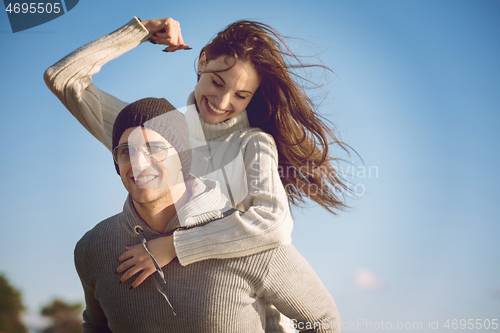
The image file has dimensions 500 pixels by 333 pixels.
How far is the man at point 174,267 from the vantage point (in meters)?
1.89

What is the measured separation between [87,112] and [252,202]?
1.37 metres

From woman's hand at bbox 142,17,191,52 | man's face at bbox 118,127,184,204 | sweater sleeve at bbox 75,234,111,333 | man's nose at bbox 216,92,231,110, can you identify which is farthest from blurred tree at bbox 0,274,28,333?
woman's hand at bbox 142,17,191,52

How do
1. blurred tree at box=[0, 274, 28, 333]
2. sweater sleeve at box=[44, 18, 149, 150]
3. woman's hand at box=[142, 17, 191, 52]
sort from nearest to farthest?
sweater sleeve at box=[44, 18, 149, 150] < woman's hand at box=[142, 17, 191, 52] < blurred tree at box=[0, 274, 28, 333]

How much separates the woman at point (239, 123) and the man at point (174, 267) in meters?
0.10

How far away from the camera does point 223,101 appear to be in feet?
8.38

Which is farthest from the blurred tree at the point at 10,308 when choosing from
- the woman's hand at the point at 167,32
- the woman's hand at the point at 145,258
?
the woman's hand at the point at 167,32

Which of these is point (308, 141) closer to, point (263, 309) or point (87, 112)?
point (263, 309)

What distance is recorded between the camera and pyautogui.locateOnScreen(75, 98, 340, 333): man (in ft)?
6.20

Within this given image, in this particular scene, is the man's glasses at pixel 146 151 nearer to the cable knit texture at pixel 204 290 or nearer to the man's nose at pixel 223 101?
the cable knit texture at pixel 204 290

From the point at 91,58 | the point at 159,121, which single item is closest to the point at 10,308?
the point at 91,58

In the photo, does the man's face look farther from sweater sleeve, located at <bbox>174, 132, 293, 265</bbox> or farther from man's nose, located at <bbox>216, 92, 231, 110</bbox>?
man's nose, located at <bbox>216, 92, 231, 110</bbox>

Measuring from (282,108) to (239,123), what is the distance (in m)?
0.38

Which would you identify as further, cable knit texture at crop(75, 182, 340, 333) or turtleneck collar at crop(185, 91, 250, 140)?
turtleneck collar at crop(185, 91, 250, 140)

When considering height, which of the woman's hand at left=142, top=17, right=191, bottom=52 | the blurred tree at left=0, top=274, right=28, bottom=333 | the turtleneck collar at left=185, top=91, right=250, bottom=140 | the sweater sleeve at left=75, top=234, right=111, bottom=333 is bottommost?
the blurred tree at left=0, top=274, right=28, bottom=333
